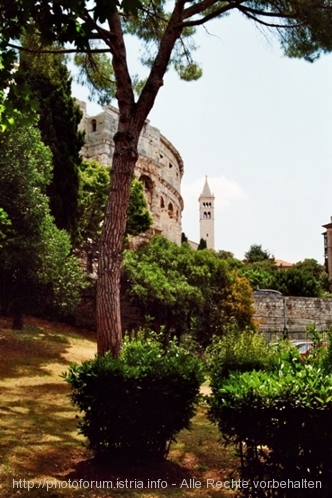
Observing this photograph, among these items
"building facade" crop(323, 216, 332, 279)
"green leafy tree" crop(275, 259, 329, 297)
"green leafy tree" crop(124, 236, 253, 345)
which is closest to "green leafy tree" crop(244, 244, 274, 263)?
"building facade" crop(323, 216, 332, 279)

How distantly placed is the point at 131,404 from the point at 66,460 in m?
1.12

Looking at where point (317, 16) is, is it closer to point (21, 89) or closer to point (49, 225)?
point (21, 89)

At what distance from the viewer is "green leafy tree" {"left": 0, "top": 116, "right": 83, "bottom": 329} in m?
11.3

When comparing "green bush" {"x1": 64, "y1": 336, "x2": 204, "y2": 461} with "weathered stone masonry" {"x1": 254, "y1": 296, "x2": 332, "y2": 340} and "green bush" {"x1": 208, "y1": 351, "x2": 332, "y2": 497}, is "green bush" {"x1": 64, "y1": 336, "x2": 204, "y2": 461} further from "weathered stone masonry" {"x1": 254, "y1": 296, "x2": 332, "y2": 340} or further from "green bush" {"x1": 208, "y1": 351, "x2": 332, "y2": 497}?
"weathered stone masonry" {"x1": 254, "y1": 296, "x2": 332, "y2": 340}

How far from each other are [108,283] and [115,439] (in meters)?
2.26

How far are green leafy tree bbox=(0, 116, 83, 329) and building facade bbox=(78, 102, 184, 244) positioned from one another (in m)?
13.1

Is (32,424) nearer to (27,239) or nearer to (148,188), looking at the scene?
(27,239)

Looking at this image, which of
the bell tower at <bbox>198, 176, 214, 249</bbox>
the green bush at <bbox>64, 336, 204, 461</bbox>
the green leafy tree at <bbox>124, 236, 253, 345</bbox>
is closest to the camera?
the green bush at <bbox>64, 336, 204, 461</bbox>

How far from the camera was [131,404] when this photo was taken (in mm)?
4270

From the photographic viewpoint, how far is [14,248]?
37.1 ft

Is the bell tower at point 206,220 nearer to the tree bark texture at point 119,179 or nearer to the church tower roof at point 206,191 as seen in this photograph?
the church tower roof at point 206,191

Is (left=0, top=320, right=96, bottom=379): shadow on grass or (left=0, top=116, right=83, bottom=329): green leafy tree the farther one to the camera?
(left=0, top=116, right=83, bottom=329): green leafy tree

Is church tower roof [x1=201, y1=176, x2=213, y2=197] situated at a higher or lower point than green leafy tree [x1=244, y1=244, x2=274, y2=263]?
higher

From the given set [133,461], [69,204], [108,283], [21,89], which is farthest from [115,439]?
[69,204]
